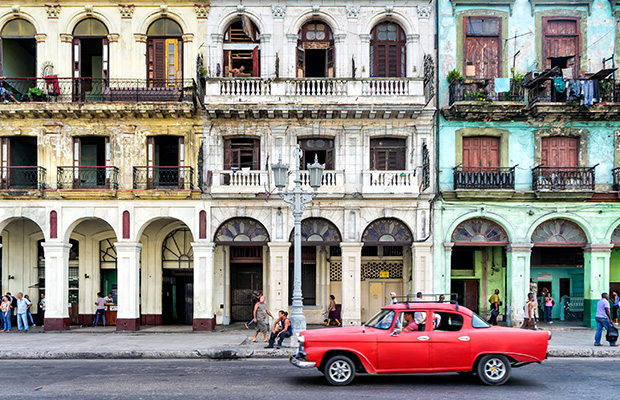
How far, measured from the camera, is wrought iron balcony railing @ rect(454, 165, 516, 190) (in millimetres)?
23391

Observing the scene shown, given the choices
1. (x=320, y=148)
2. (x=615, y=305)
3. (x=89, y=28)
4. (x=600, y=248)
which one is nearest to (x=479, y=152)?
(x=600, y=248)

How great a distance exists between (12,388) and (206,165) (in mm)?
12420

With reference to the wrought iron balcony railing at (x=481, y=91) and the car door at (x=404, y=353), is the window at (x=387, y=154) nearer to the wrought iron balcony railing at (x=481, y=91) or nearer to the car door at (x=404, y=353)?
the wrought iron balcony railing at (x=481, y=91)

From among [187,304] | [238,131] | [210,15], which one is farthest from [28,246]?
[210,15]

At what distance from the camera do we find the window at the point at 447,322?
12523 millimetres

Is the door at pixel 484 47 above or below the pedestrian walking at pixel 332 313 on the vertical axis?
above

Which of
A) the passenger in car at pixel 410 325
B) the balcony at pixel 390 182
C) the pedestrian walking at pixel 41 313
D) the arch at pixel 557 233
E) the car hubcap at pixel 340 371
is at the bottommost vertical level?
the pedestrian walking at pixel 41 313

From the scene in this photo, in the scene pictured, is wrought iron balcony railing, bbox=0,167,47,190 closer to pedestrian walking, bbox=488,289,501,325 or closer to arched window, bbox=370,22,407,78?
arched window, bbox=370,22,407,78

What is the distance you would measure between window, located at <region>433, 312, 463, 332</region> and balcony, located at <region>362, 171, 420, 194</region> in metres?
10.9

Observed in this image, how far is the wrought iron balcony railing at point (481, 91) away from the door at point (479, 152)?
5.48 ft

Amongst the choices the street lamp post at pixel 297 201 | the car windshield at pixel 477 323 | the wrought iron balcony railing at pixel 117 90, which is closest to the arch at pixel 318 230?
the street lamp post at pixel 297 201

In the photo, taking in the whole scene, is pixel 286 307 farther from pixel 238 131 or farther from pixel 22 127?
pixel 22 127

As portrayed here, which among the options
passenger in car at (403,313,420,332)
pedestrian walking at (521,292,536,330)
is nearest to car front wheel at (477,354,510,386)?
passenger in car at (403,313,420,332)

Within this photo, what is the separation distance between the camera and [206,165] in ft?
A: 77.7
